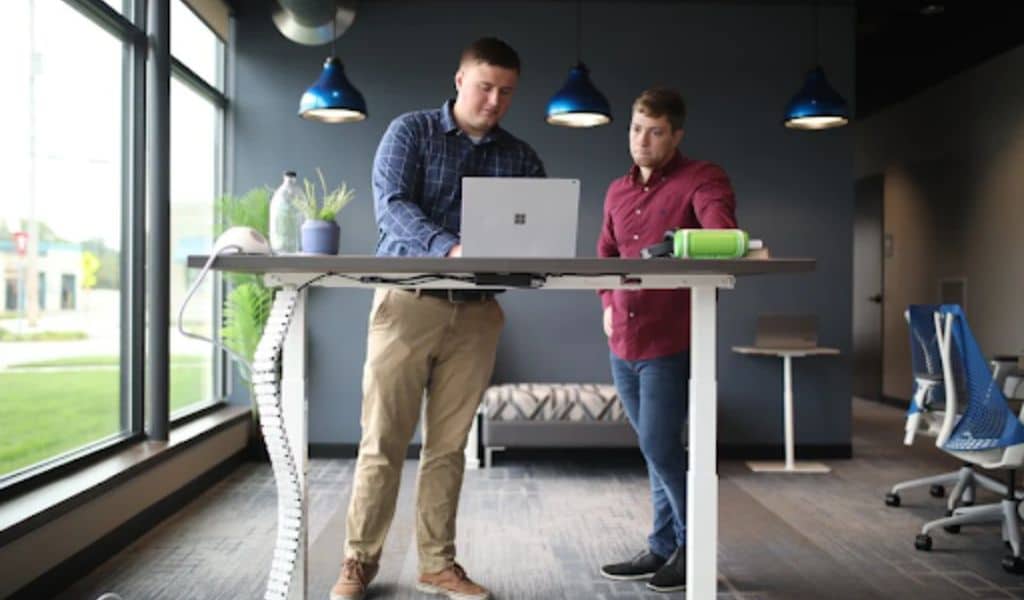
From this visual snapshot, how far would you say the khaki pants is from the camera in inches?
105

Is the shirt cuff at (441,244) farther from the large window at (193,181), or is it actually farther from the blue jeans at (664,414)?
the large window at (193,181)

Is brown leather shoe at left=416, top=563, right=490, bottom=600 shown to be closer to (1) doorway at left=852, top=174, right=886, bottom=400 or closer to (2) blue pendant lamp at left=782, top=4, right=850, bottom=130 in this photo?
(2) blue pendant lamp at left=782, top=4, right=850, bottom=130

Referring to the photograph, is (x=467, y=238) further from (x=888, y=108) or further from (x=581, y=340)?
(x=888, y=108)

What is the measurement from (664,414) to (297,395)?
1.16 meters

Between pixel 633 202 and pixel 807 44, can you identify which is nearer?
pixel 633 202

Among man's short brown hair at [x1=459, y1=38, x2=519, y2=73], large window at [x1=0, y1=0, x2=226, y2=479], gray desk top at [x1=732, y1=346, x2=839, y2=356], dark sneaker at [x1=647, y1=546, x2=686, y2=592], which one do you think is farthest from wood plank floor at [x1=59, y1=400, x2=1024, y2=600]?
man's short brown hair at [x1=459, y1=38, x2=519, y2=73]

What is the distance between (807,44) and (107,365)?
4.59 meters

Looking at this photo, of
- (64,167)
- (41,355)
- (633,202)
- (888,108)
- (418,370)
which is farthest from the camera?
(888,108)

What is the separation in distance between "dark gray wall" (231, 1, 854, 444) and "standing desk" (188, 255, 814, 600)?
3434 millimetres

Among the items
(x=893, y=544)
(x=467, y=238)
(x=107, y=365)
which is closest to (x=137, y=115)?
(x=107, y=365)

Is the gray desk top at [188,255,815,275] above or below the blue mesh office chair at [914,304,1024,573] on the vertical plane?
above

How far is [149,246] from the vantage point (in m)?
4.21

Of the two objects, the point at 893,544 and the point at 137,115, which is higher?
the point at 137,115

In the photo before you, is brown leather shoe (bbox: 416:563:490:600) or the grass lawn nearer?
brown leather shoe (bbox: 416:563:490:600)
